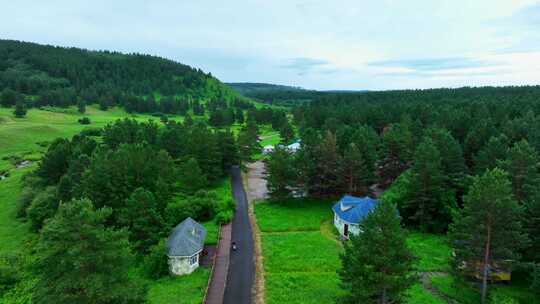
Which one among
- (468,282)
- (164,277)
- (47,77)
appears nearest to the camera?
(468,282)

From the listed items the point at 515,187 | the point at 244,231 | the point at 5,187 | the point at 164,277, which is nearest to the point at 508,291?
the point at 515,187

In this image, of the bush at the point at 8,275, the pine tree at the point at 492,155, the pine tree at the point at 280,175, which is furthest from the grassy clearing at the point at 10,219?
the pine tree at the point at 492,155

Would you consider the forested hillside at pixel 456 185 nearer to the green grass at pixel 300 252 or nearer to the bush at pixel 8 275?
the green grass at pixel 300 252

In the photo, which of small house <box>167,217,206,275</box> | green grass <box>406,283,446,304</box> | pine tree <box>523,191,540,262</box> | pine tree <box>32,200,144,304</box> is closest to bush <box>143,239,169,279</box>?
small house <box>167,217,206,275</box>

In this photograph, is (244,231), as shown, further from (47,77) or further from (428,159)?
(47,77)

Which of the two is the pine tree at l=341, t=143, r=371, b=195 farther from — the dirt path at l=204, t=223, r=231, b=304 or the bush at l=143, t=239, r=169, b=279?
the bush at l=143, t=239, r=169, b=279

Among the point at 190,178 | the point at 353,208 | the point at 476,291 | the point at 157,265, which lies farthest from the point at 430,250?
the point at 190,178

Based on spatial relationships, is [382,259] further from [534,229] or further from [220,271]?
[534,229]
